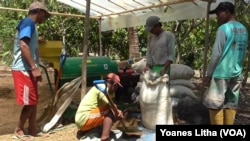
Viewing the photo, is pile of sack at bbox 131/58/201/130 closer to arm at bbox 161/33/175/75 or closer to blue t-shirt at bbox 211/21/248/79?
arm at bbox 161/33/175/75

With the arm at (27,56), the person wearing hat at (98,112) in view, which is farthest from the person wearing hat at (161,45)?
the arm at (27,56)

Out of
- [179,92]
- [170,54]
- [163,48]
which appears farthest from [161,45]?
[179,92]

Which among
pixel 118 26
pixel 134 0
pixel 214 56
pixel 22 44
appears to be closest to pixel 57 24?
pixel 118 26

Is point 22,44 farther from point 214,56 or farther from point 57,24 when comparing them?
point 57,24

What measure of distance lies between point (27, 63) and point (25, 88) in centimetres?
28

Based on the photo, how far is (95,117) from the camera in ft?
12.8

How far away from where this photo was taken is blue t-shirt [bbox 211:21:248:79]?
11.0ft

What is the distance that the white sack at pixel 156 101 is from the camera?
169 inches

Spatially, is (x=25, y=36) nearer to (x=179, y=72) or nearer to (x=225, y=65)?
(x=225, y=65)

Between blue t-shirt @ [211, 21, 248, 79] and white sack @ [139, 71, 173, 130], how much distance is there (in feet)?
3.11

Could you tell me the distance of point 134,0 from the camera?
20.3ft

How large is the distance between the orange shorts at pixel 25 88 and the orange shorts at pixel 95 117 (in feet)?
2.22

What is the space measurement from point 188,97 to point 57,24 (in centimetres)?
700

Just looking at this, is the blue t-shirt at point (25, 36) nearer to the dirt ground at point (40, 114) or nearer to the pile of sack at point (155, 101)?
the dirt ground at point (40, 114)
